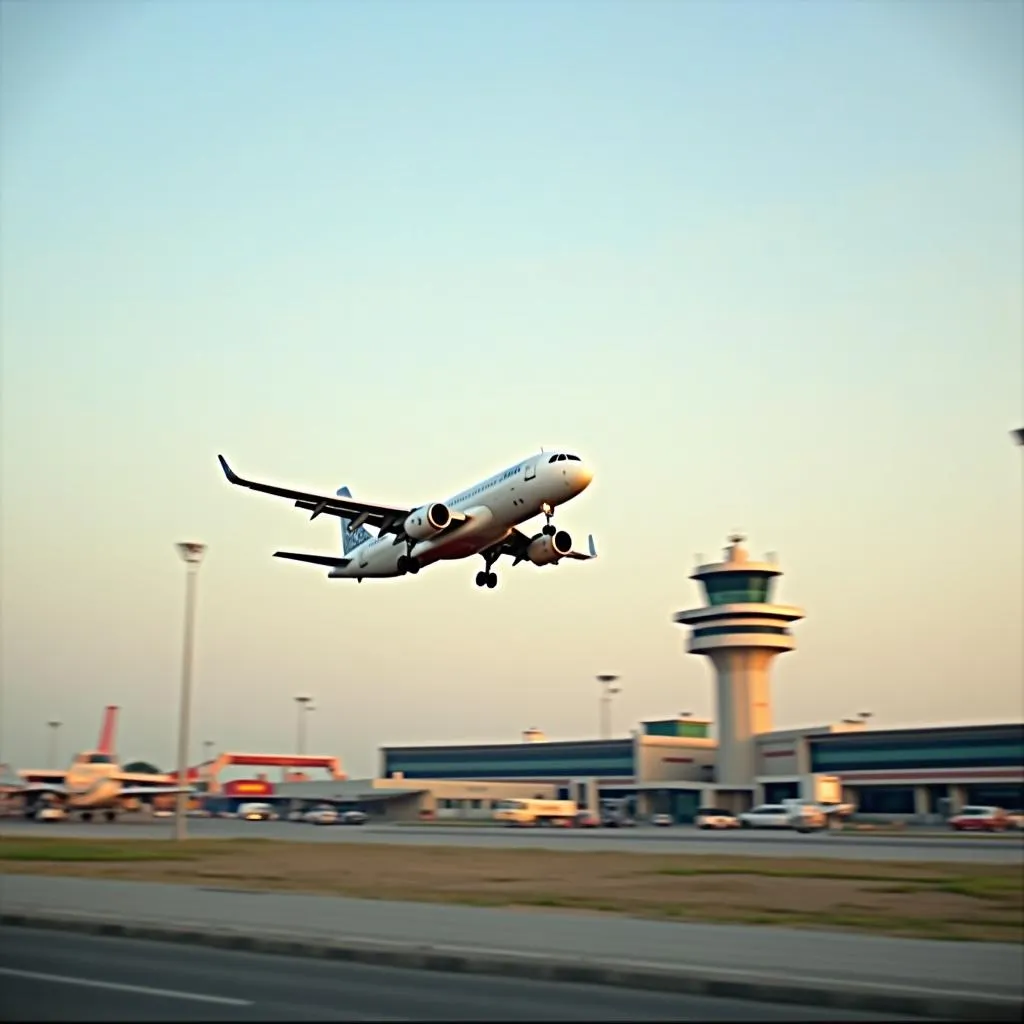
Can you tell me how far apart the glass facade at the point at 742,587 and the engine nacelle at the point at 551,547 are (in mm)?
85006

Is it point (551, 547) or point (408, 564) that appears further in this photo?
point (408, 564)

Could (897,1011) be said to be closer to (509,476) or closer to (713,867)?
(713,867)

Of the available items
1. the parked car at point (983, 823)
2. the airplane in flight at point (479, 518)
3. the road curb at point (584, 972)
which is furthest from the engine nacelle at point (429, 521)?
the parked car at point (983, 823)

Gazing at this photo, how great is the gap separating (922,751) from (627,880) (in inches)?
3154

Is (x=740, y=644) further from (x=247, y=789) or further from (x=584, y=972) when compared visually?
(x=584, y=972)

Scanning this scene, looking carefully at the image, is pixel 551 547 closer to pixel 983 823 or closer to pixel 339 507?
pixel 339 507

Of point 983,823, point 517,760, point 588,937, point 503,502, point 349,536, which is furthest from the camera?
point 517,760

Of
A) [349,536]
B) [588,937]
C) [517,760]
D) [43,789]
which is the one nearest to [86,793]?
[43,789]

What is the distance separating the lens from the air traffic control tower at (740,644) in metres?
122

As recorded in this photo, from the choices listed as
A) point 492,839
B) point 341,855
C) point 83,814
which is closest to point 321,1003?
point 341,855

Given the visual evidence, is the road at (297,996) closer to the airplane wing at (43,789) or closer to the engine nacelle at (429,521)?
the engine nacelle at (429,521)

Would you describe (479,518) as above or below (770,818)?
above

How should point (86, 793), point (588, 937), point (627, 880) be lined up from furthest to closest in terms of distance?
1. point (86, 793)
2. point (627, 880)
3. point (588, 937)

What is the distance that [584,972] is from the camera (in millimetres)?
14914
